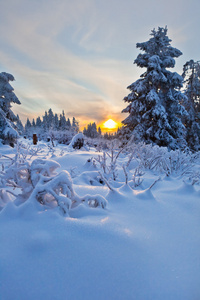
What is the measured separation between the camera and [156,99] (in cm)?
1063

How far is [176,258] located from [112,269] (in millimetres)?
470

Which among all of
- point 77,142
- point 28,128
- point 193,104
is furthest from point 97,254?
point 28,128

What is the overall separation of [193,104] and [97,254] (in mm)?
20100

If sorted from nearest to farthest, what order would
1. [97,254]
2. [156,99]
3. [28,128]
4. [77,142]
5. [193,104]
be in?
[97,254]
[77,142]
[156,99]
[193,104]
[28,128]

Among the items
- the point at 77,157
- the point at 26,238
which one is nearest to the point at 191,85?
the point at 77,157

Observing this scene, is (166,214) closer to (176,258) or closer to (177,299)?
(176,258)

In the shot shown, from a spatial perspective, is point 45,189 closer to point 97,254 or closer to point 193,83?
point 97,254

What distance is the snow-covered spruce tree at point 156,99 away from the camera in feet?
35.3

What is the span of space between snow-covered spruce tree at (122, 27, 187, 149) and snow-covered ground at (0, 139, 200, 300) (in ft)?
31.6

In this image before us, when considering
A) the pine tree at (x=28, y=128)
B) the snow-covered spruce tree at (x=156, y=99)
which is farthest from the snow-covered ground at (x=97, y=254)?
the pine tree at (x=28, y=128)

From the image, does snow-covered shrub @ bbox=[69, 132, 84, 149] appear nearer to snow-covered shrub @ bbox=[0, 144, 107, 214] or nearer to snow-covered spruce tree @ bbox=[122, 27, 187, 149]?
snow-covered spruce tree @ bbox=[122, 27, 187, 149]

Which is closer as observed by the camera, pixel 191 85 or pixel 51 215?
pixel 51 215

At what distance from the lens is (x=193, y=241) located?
1.29 metres

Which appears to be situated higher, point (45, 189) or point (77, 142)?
point (77, 142)
